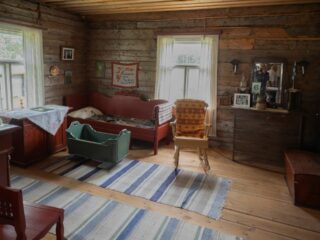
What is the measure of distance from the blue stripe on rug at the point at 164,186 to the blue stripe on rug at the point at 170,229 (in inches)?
17.4

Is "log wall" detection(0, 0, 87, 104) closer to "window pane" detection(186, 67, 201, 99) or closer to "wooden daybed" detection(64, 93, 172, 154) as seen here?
"wooden daybed" detection(64, 93, 172, 154)

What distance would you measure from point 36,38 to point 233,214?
157 inches

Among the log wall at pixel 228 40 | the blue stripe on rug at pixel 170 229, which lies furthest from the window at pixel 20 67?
the blue stripe on rug at pixel 170 229

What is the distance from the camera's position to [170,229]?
8.05ft

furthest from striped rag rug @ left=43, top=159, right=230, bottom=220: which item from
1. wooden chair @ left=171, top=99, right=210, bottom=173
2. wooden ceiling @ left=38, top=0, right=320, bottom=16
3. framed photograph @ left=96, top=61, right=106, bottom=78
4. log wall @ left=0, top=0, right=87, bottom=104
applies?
wooden ceiling @ left=38, top=0, right=320, bottom=16

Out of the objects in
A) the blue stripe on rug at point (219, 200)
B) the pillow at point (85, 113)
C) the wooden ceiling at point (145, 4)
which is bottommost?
the blue stripe on rug at point (219, 200)

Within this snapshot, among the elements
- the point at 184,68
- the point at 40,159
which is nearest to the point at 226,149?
the point at 184,68

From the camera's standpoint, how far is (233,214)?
274cm

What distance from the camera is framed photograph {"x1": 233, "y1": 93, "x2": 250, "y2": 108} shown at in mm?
4246

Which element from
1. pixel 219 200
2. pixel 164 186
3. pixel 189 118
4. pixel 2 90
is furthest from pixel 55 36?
pixel 219 200

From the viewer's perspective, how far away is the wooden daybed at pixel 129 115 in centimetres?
447

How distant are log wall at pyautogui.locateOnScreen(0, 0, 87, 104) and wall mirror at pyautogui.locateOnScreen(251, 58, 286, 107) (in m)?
3.37

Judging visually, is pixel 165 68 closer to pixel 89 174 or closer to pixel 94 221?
pixel 89 174

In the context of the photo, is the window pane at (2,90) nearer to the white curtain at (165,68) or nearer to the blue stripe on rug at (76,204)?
the blue stripe on rug at (76,204)
